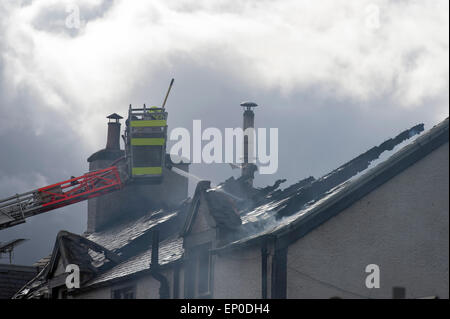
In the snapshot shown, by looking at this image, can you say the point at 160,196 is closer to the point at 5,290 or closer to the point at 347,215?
the point at 5,290

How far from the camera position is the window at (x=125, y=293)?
2512cm

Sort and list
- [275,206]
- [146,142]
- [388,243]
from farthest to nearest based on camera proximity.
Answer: [146,142] < [275,206] < [388,243]

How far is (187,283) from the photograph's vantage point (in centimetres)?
2206

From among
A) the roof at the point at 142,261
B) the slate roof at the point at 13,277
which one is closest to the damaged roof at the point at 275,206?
the roof at the point at 142,261

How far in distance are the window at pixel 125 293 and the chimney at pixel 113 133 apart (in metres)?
16.2

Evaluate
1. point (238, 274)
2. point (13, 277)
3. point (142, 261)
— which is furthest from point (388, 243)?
point (13, 277)

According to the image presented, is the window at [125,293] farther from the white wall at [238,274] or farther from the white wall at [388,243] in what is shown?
the white wall at [388,243]

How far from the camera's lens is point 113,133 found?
138 feet

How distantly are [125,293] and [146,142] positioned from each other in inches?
283

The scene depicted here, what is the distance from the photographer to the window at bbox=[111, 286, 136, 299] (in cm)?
2512

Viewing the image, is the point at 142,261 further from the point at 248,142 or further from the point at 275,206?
the point at 248,142

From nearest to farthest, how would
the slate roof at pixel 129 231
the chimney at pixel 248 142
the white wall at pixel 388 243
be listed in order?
the white wall at pixel 388 243, the slate roof at pixel 129 231, the chimney at pixel 248 142

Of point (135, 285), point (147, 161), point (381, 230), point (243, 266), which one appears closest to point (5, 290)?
point (147, 161)

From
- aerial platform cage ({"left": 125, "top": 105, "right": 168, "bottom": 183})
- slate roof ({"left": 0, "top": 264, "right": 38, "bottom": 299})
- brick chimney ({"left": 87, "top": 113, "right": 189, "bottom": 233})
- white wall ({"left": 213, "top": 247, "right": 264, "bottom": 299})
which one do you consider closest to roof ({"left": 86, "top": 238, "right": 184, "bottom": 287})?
white wall ({"left": 213, "top": 247, "right": 264, "bottom": 299})
